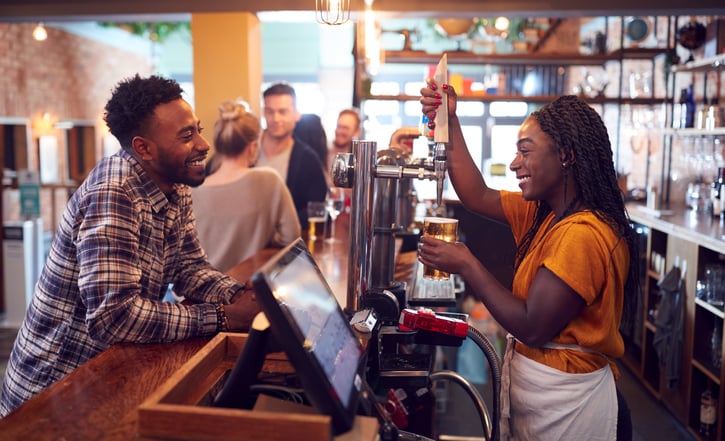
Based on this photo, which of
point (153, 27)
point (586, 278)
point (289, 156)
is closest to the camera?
point (586, 278)

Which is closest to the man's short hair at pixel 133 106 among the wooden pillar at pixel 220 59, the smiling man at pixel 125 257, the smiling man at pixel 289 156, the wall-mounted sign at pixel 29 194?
the smiling man at pixel 125 257

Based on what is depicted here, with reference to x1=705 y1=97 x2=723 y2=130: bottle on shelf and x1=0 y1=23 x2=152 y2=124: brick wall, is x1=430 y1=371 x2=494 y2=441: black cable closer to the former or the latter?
x1=705 y1=97 x2=723 y2=130: bottle on shelf

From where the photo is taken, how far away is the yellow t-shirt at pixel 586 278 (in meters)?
1.47

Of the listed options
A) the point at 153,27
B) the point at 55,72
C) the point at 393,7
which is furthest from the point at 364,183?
the point at 153,27

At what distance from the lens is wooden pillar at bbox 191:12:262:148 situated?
4.99 m

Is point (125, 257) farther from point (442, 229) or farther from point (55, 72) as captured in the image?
point (55, 72)

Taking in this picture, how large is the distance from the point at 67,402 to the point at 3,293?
603 cm

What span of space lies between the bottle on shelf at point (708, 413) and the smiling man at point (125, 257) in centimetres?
267

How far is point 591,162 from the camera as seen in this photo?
62.1 inches

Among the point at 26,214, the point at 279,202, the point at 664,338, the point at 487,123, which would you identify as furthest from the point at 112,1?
the point at 487,123

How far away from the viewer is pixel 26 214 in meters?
6.29

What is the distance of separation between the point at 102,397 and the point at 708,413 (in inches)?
121

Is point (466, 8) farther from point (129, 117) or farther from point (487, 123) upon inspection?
point (487, 123)

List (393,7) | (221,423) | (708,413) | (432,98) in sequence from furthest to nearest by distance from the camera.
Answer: (393,7), (708,413), (432,98), (221,423)
